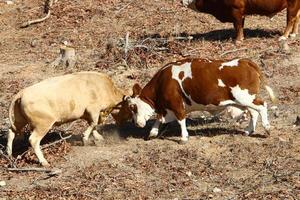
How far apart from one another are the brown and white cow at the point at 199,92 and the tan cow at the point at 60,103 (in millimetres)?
490

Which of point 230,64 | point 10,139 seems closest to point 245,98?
point 230,64

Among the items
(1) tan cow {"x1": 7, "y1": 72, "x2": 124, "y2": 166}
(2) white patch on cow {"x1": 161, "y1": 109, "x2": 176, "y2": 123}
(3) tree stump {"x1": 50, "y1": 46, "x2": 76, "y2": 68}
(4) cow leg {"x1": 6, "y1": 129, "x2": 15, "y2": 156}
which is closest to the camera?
(1) tan cow {"x1": 7, "y1": 72, "x2": 124, "y2": 166}

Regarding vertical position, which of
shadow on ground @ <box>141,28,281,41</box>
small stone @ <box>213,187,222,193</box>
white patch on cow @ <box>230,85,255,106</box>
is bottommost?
small stone @ <box>213,187,222,193</box>

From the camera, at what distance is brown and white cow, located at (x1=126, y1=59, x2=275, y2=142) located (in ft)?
32.8

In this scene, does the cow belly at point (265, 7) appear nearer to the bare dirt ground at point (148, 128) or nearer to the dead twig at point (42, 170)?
the bare dirt ground at point (148, 128)

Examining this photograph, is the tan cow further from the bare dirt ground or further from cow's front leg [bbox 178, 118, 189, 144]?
cow's front leg [bbox 178, 118, 189, 144]

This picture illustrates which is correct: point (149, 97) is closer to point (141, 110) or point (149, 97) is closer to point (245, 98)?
point (141, 110)

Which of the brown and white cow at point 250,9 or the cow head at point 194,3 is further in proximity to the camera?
the cow head at point 194,3

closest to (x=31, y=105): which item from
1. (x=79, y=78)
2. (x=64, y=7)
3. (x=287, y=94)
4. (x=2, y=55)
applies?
(x=79, y=78)

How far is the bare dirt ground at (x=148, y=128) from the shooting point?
29.4 ft

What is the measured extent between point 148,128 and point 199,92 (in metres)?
1.47

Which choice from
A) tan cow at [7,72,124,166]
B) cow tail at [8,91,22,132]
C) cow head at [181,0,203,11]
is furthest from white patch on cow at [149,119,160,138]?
cow head at [181,0,203,11]

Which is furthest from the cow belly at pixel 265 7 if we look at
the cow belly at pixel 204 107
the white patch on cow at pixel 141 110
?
the white patch on cow at pixel 141 110

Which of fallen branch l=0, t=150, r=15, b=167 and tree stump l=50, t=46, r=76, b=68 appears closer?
fallen branch l=0, t=150, r=15, b=167
